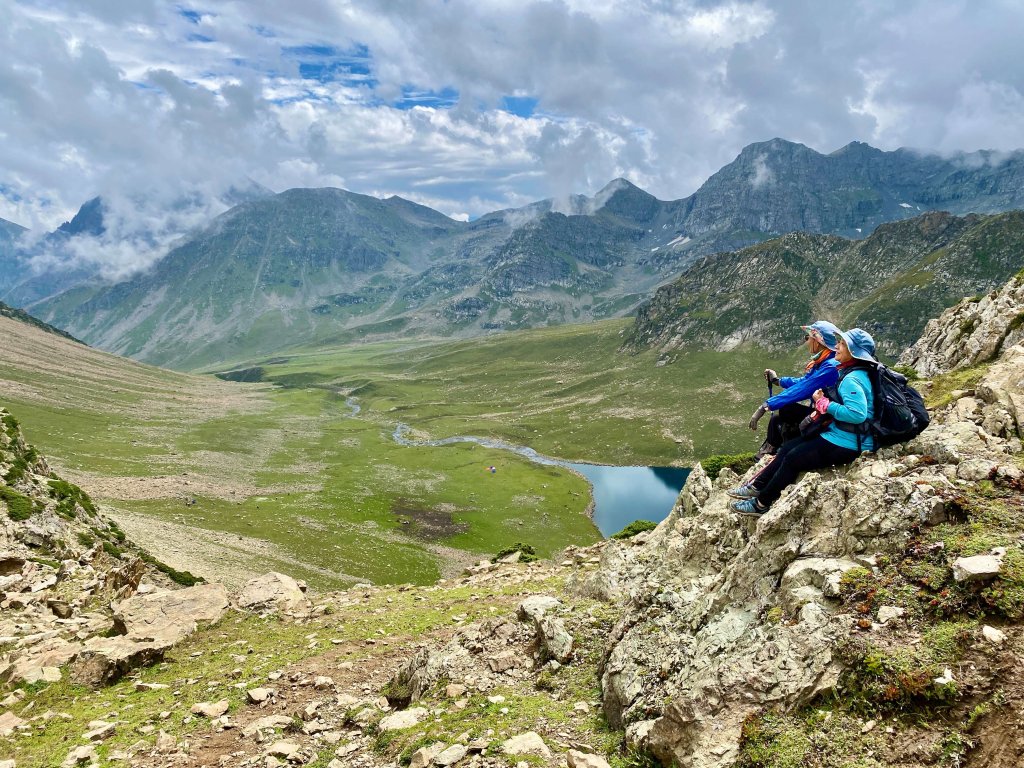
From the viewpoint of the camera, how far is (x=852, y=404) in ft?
39.5

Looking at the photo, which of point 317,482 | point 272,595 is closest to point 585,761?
point 272,595

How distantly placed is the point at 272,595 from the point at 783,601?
26398 mm

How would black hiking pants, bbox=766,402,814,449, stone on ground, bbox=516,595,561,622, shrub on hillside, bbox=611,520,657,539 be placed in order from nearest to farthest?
black hiking pants, bbox=766,402,814,449
stone on ground, bbox=516,595,561,622
shrub on hillside, bbox=611,520,657,539

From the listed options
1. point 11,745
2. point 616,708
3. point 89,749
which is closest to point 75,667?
point 11,745

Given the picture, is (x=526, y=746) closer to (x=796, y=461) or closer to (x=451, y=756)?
(x=451, y=756)

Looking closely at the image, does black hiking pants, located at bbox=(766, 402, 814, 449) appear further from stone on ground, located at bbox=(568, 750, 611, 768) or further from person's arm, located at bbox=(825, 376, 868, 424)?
stone on ground, located at bbox=(568, 750, 611, 768)

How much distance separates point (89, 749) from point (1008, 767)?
2097 cm

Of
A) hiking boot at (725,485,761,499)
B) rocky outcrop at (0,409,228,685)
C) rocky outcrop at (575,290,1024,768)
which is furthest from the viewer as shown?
rocky outcrop at (0,409,228,685)

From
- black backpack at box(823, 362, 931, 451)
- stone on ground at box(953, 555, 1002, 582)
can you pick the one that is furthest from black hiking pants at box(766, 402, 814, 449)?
stone on ground at box(953, 555, 1002, 582)

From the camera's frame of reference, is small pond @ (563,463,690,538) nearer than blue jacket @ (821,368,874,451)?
No

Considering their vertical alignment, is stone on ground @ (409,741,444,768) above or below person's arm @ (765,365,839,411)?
below

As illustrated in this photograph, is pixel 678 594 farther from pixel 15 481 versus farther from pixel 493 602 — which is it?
pixel 15 481

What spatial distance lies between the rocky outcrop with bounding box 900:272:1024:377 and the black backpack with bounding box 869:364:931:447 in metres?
36.5

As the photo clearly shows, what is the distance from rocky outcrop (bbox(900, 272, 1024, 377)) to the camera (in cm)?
4466
